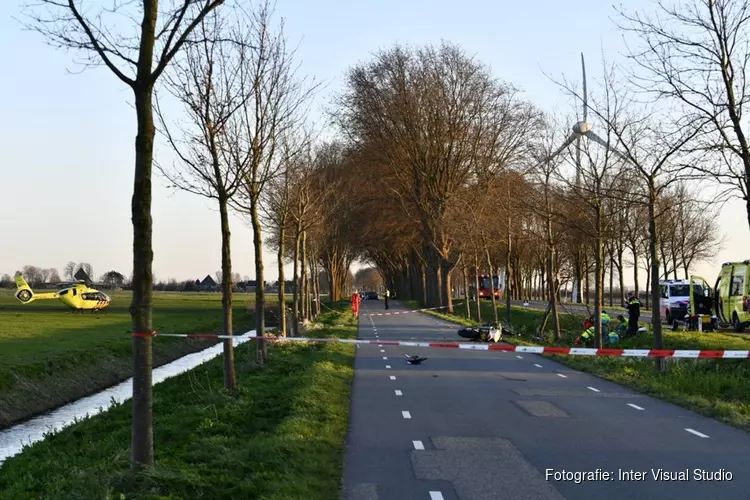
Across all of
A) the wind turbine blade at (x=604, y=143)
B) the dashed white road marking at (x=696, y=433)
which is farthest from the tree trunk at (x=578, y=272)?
the dashed white road marking at (x=696, y=433)

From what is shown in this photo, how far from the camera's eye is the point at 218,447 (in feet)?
32.3

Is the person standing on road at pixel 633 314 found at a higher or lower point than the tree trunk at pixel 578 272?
lower

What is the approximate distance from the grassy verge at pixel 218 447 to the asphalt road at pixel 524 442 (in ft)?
1.54

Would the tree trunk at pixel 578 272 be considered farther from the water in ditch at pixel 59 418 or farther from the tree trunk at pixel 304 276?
the water in ditch at pixel 59 418

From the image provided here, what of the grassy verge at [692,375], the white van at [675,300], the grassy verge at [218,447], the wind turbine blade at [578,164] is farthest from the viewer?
the white van at [675,300]

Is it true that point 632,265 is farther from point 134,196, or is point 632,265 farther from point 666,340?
point 134,196

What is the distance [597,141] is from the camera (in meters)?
22.1

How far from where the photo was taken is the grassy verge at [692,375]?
1323 cm

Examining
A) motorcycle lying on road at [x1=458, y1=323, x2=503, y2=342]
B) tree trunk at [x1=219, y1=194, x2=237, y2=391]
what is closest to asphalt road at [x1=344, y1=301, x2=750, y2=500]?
tree trunk at [x1=219, y1=194, x2=237, y2=391]

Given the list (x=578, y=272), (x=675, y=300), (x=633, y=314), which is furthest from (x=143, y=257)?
(x=578, y=272)

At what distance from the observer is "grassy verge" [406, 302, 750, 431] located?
13.2 metres

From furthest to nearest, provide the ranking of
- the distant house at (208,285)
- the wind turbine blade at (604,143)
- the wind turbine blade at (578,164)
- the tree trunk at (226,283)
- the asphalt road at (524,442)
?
the distant house at (208,285), the wind turbine blade at (578,164), the wind turbine blade at (604,143), the tree trunk at (226,283), the asphalt road at (524,442)

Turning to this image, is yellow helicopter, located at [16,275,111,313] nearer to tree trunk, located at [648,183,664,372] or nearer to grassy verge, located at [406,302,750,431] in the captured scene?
grassy verge, located at [406,302,750,431]

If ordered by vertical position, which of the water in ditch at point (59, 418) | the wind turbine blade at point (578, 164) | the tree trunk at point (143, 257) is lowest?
the water in ditch at point (59, 418)
